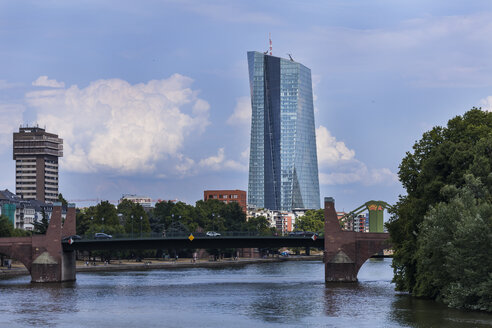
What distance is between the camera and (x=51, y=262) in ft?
474

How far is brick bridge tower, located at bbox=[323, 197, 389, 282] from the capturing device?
141375 millimetres

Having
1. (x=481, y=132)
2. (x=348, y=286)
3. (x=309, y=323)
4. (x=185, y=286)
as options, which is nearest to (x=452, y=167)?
(x=481, y=132)

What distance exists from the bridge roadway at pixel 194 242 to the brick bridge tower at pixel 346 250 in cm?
376

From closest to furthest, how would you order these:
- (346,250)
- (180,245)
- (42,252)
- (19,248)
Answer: (346,250)
(19,248)
(42,252)
(180,245)

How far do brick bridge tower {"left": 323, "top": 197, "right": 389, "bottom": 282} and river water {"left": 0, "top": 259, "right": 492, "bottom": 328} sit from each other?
9.14ft

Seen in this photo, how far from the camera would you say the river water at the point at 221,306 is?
84312mm

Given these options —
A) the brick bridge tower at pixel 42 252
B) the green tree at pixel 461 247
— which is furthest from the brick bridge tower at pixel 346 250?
the green tree at pixel 461 247

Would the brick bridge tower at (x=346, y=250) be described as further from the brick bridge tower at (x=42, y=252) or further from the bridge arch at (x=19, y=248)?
the bridge arch at (x=19, y=248)

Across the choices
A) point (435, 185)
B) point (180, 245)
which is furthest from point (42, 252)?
point (435, 185)

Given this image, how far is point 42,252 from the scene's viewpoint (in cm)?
14550

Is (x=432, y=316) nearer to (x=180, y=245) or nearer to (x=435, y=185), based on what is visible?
(x=435, y=185)

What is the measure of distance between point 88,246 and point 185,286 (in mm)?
20561

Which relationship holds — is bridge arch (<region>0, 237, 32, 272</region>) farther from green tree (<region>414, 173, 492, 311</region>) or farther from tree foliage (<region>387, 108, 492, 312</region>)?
green tree (<region>414, 173, 492, 311</region>)

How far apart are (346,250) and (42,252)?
47.9 meters
